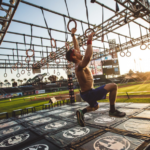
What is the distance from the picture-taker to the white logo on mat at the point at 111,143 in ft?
8.19

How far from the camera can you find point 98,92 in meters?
2.21

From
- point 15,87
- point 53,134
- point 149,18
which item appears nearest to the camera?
point 53,134

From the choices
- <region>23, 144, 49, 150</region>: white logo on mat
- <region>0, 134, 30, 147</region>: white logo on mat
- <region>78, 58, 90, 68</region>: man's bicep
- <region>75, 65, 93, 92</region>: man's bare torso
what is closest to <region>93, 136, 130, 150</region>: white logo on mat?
<region>23, 144, 49, 150</region>: white logo on mat

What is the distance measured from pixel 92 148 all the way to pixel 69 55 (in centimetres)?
222

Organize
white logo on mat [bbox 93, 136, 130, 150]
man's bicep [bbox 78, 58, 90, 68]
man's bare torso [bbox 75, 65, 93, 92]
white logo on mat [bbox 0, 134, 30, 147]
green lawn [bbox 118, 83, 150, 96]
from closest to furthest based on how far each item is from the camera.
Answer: man's bicep [bbox 78, 58, 90, 68], man's bare torso [bbox 75, 65, 93, 92], white logo on mat [bbox 93, 136, 130, 150], white logo on mat [bbox 0, 134, 30, 147], green lawn [bbox 118, 83, 150, 96]

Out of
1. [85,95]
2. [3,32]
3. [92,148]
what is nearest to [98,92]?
[85,95]

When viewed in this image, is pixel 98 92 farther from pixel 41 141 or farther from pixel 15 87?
pixel 15 87

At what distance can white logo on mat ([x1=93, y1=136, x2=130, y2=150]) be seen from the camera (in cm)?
250

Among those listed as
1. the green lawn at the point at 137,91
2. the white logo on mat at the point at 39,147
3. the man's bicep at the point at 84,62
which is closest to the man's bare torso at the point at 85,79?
the man's bicep at the point at 84,62

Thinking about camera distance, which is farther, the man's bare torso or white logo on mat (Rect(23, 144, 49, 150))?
white logo on mat (Rect(23, 144, 49, 150))

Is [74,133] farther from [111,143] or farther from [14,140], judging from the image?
[14,140]

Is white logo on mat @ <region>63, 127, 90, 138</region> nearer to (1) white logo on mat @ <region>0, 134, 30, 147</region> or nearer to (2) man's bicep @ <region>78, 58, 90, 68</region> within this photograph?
(1) white logo on mat @ <region>0, 134, 30, 147</region>

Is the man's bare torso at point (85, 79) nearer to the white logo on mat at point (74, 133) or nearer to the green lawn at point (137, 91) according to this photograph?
the white logo on mat at point (74, 133)

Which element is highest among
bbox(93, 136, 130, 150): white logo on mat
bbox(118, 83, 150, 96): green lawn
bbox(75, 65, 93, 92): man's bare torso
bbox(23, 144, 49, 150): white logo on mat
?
bbox(75, 65, 93, 92): man's bare torso
